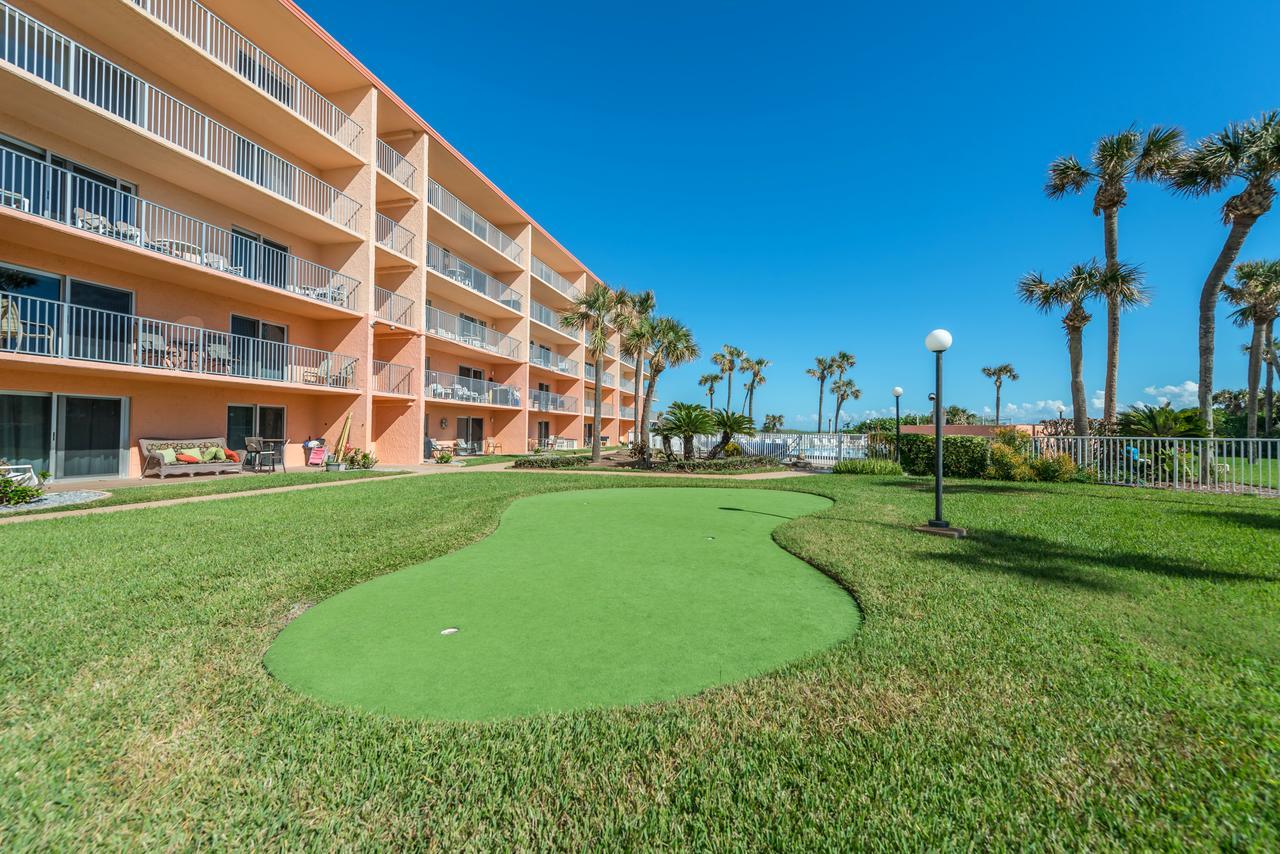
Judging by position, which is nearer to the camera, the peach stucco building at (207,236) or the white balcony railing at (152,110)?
the white balcony railing at (152,110)

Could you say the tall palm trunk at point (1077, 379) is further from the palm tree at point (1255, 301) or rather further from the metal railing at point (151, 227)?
the metal railing at point (151, 227)

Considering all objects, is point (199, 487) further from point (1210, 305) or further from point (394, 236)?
point (1210, 305)

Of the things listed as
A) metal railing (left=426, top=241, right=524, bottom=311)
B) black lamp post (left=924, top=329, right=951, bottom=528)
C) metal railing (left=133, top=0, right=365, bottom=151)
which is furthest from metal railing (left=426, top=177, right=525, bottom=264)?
black lamp post (left=924, top=329, right=951, bottom=528)

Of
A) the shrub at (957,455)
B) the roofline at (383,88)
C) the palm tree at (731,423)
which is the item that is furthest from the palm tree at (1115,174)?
the roofline at (383,88)

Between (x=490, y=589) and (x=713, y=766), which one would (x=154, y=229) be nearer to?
(x=490, y=589)

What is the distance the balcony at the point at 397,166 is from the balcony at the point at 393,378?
22.7 ft

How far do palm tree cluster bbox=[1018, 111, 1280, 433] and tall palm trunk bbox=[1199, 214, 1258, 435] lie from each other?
22mm

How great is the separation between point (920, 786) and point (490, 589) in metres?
3.55

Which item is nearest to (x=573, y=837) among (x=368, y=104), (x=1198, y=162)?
(x=368, y=104)

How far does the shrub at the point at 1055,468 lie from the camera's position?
45.5ft

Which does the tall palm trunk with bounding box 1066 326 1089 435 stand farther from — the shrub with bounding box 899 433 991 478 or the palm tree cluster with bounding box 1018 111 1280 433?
the shrub with bounding box 899 433 991 478

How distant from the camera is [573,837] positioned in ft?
5.79

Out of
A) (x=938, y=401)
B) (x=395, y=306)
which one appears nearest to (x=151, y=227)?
(x=395, y=306)

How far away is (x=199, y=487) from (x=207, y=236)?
777 centimetres
